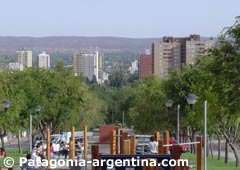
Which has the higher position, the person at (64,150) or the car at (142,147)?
the car at (142,147)

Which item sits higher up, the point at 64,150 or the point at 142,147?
the point at 142,147

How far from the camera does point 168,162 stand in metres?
21.4

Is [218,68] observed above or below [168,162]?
above

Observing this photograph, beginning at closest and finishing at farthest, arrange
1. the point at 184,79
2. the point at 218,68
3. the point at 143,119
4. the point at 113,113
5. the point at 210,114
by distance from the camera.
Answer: the point at 218,68, the point at 210,114, the point at 184,79, the point at 143,119, the point at 113,113

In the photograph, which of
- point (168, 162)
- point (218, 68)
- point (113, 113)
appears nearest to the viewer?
point (168, 162)

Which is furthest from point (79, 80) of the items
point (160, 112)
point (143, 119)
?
point (160, 112)

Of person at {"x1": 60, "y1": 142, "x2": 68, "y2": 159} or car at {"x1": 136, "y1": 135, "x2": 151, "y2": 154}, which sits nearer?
car at {"x1": 136, "y1": 135, "x2": 151, "y2": 154}

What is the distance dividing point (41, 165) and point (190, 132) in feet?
102

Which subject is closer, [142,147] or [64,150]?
[142,147]

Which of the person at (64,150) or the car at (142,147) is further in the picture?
the person at (64,150)

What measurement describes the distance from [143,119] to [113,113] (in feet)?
163

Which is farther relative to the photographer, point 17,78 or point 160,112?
point 17,78

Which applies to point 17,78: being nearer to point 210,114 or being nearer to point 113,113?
point 210,114

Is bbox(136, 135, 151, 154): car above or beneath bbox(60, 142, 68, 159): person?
above
